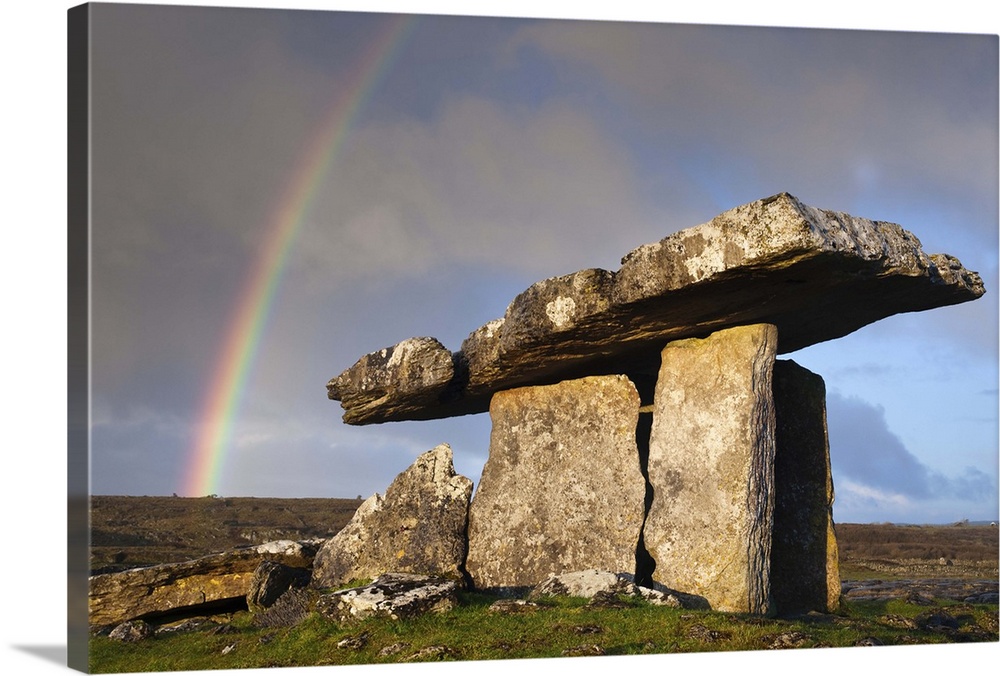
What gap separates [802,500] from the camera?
16516 millimetres

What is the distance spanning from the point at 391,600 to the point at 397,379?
4.98 metres

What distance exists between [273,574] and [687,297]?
7.44 m

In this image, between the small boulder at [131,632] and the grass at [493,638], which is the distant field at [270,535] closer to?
the small boulder at [131,632]

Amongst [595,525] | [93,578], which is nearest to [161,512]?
[93,578]

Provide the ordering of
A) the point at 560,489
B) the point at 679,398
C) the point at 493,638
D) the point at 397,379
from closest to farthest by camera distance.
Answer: the point at 493,638, the point at 679,398, the point at 560,489, the point at 397,379

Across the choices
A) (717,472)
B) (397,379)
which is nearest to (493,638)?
A: (717,472)

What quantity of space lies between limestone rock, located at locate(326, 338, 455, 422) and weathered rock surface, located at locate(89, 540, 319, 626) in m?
2.86

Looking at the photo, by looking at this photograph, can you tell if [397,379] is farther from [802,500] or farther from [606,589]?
[802,500]

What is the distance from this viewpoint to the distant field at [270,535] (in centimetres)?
2697

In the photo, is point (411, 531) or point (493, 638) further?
point (411, 531)

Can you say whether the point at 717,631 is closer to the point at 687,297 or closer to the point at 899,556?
the point at 687,297

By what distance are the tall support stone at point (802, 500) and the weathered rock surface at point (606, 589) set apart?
2.40m

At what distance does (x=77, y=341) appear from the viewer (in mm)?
11258

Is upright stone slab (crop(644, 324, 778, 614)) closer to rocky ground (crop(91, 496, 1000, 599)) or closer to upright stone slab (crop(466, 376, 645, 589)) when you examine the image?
upright stone slab (crop(466, 376, 645, 589))
